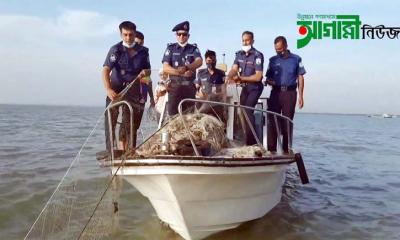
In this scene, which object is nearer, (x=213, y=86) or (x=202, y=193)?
(x=202, y=193)

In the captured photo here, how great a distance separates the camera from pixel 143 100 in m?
6.07

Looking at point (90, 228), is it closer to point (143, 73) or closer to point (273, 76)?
point (143, 73)

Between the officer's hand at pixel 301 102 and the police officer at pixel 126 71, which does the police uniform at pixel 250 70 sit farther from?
the police officer at pixel 126 71

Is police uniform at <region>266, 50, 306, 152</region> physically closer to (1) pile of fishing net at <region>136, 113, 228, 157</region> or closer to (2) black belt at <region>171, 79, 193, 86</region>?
(1) pile of fishing net at <region>136, 113, 228, 157</region>

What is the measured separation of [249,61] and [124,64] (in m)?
2.13

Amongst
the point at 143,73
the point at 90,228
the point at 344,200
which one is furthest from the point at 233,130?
the point at 344,200

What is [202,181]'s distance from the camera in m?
5.00

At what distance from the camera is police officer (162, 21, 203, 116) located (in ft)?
19.8

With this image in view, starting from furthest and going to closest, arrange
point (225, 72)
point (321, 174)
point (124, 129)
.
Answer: point (321, 174) → point (225, 72) → point (124, 129)

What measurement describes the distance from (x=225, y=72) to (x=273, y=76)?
0.96 m

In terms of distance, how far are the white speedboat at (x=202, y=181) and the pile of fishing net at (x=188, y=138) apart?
0.07 ft

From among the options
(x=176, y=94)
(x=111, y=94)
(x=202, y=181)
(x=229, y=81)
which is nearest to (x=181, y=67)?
(x=176, y=94)

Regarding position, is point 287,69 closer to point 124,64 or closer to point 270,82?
point 270,82

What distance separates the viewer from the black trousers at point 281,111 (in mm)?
7009
